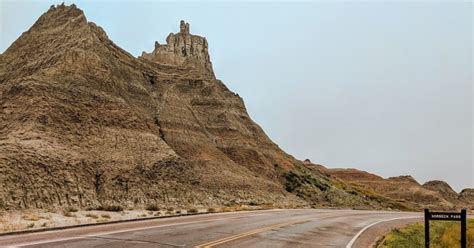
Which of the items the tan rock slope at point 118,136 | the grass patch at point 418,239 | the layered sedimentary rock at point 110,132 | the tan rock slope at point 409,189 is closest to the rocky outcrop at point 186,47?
the tan rock slope at point 118,136

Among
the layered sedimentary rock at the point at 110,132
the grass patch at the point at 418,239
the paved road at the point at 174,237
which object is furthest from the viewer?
the layered sedimentary rock at the point at 110,132

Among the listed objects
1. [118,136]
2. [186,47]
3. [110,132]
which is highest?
[186,47]

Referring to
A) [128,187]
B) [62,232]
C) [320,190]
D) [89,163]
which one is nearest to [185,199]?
[128,187]

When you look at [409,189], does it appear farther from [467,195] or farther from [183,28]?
[183,28]

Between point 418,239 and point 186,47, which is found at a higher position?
point 186,47

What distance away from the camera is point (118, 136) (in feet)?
149

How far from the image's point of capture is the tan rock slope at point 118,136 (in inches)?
1430

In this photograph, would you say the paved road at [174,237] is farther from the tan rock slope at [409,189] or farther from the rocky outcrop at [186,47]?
the tan rock slope at [409,189]

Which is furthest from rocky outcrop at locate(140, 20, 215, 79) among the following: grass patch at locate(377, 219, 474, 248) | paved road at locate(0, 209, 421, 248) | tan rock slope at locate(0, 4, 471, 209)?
paved road at locate(0, 209, 421, 248)

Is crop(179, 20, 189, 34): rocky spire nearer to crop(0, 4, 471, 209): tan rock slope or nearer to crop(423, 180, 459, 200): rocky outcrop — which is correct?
→ crop(0, 4, 471, 209): tan rock slope

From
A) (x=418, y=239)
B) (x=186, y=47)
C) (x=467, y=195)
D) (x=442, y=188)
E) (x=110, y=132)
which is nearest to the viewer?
(x=418, y=239)

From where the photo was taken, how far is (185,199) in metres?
44.8

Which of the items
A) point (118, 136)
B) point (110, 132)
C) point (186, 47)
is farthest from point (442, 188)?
point (110, 132)

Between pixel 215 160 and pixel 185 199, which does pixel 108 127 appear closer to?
pixel 185 199
